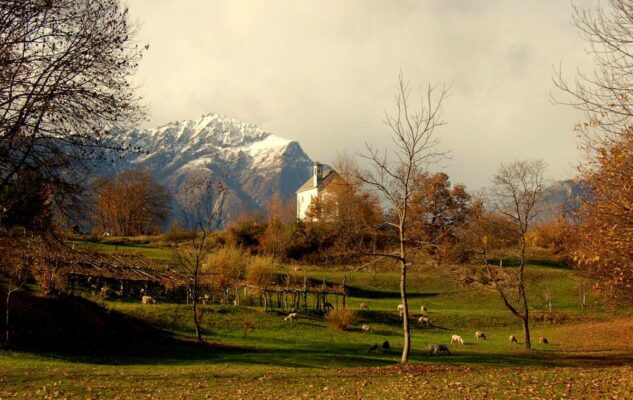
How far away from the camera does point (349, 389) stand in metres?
15.3

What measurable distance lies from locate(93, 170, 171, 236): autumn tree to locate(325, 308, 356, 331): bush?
5915 centimetres

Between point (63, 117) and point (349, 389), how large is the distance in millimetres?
10314

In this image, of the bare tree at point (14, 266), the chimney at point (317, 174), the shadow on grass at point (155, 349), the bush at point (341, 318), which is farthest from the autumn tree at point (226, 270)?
the chimney at point (317, 174)

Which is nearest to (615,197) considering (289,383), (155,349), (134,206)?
(289,383)

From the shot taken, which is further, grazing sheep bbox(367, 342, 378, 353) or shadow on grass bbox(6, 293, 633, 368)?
grazing sheep bbox(367, 342, 378, 353)

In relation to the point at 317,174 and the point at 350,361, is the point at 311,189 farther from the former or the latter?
the point at 350,361

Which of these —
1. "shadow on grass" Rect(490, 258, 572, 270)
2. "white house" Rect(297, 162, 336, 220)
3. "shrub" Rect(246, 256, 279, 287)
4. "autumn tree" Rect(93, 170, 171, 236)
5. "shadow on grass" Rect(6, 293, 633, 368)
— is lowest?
"shadow on grass" Rect(6, 293, 633, 368)

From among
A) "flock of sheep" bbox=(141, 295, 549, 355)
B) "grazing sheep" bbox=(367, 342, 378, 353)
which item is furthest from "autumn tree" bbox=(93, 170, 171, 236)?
"grazing sheep" bbox=(367, 342, 378, 353)

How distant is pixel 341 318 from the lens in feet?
125

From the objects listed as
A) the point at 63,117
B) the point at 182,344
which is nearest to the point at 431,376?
the point at 63,117

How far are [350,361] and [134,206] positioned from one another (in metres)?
76.6

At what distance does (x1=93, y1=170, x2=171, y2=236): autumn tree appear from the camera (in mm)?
90938

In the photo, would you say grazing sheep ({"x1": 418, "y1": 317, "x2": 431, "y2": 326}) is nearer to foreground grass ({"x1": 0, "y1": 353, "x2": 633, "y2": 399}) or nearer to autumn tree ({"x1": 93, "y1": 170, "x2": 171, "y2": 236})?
foreground grass ({"x1": 0, "y1": 353, "x2": 633, "y2": 399})

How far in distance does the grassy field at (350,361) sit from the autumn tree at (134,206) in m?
51.5
